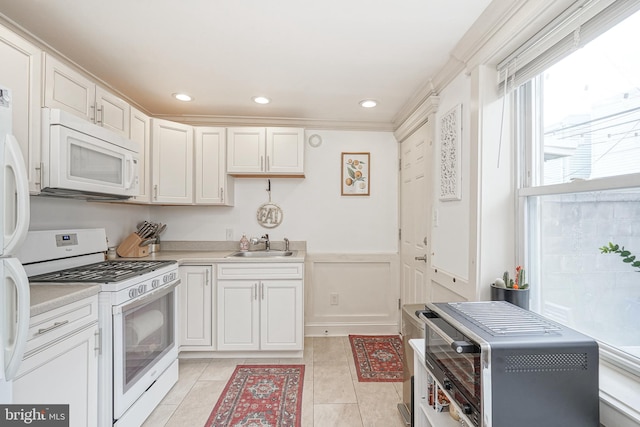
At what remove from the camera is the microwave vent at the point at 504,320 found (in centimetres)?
95

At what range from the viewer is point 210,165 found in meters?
2.94

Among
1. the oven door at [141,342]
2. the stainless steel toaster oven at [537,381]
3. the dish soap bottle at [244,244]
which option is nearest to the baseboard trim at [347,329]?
the dish soap bottle at [244,244]

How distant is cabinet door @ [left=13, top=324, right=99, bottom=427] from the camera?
3.87ft

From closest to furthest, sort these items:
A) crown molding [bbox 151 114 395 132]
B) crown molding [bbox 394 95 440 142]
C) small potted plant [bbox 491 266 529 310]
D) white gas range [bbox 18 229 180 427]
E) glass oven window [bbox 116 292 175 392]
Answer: small potted plant [bbox 491 266 529 310] → white gas range [bbox 18 229 180 427] → glass oven window [bbox 116 292 175 392] → crown molding [bbox 394 95 440 142] → crown molding [bbox 151 114 395 132]

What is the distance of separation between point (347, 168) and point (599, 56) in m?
2.34

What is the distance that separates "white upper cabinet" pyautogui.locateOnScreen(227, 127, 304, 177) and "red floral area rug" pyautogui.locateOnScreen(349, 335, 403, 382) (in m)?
1.89

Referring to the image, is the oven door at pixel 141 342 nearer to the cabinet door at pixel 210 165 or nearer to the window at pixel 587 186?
the cabinet door at pixel 210 165

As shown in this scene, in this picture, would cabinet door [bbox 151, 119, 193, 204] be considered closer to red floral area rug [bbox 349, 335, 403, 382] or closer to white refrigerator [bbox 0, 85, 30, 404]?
white refrigerator [bbox 0, 85, 30, 404]

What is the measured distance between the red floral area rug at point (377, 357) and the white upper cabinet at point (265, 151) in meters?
1.89

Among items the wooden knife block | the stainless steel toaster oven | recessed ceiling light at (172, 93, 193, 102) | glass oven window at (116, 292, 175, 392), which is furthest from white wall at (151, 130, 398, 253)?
the stainless steel toaster oven

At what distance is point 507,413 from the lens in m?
0.84

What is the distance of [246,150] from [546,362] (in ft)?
9.08

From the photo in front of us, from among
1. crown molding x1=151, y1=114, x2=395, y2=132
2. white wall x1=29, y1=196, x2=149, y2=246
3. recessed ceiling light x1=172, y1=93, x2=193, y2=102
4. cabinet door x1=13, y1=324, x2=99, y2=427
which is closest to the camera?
cabinet door x1=13, y1=324, x2=99, y2=427

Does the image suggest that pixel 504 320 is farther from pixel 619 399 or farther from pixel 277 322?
pixel 277 322
